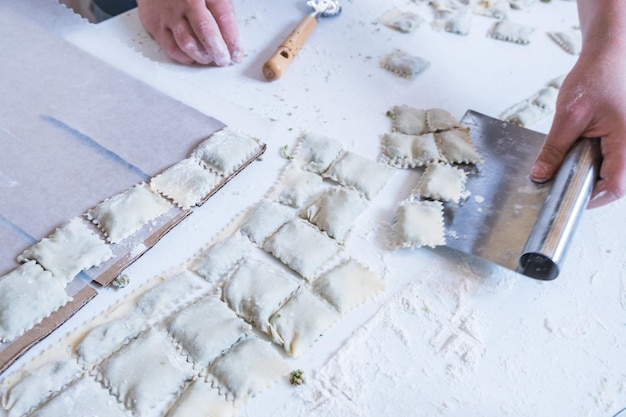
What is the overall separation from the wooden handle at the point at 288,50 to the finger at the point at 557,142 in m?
0.94

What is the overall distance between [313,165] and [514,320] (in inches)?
28.9

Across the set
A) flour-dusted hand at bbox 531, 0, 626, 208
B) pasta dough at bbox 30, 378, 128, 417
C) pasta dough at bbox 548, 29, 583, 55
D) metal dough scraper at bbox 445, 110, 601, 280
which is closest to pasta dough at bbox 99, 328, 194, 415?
pasta dough at bbox 30, 378, 128, 417

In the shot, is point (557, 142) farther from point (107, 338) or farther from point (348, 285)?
point (107, 338)

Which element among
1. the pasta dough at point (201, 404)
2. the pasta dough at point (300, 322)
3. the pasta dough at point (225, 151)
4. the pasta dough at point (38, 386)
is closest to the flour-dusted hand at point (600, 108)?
the pasta dough at point (300, 322)

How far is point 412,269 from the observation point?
1.52 m

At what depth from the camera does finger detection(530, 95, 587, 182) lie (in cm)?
155

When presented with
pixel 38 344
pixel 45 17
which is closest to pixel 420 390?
pixel 38 344

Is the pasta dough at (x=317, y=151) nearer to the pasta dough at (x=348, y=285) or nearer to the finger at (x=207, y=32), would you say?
the pasta dough at (x=348, y=285)

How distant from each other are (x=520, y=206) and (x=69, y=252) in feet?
4.04

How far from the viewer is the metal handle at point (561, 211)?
1.38 m

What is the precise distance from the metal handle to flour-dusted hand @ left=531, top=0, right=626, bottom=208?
0.03m

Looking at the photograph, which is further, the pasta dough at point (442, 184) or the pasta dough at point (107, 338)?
the pasta dough at point (442, 184)

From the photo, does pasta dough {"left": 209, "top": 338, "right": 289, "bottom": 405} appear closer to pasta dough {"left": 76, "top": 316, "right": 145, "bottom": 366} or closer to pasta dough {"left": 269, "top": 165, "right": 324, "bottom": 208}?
pasta dough {"left": 76, "top": 316, "right": 145, "bottom": 366}

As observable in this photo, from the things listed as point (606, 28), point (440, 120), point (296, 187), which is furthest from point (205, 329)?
point (606, 28)
